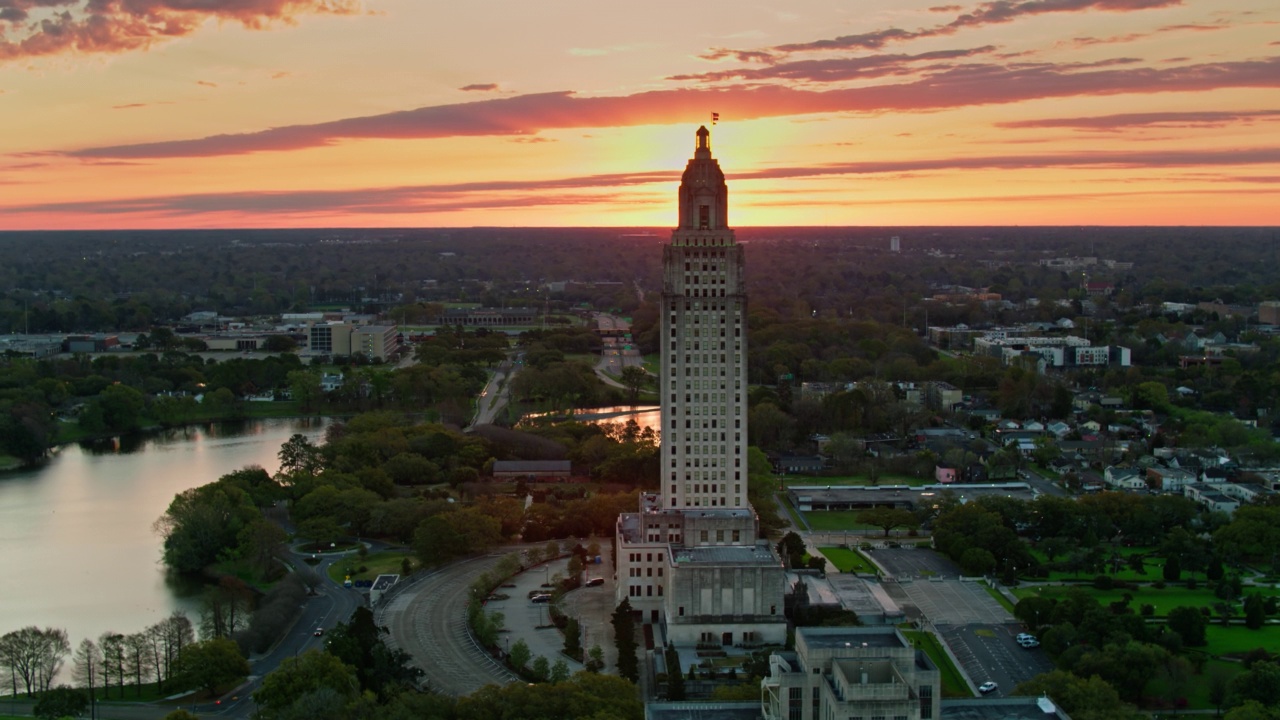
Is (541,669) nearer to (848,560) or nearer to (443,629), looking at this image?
(443,629)

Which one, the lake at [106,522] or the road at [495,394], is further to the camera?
the road at [495,394]

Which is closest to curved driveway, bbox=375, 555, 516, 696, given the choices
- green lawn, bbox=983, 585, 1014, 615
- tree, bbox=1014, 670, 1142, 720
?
tree, bbox=1014, 670, 1142, 720

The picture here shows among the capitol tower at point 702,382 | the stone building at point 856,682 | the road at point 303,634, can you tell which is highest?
the capitol tower at point 702,382

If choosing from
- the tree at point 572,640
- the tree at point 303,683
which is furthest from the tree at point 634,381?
the tree at point 303,683

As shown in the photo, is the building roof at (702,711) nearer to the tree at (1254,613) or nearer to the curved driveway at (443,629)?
the curved driveway at (443,629)

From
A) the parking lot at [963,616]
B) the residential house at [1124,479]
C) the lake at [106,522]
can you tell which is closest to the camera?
the parking lot at [963,616]

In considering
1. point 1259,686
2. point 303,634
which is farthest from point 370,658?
point 1259,686

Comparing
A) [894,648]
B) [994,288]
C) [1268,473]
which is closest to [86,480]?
[894,648]
